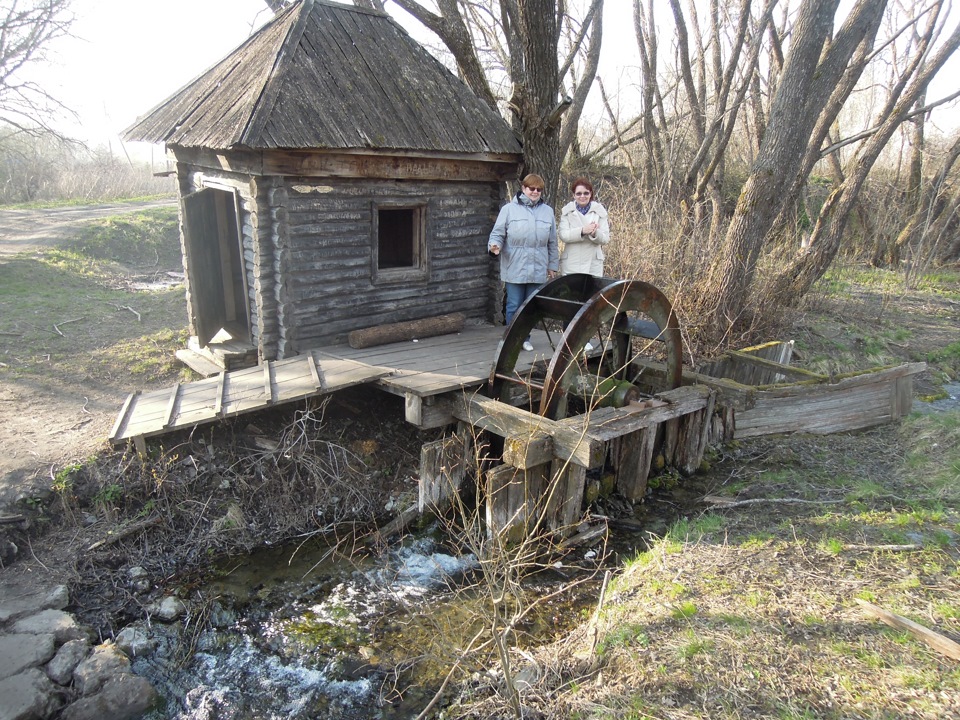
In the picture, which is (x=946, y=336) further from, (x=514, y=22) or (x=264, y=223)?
(x=264, y=223)

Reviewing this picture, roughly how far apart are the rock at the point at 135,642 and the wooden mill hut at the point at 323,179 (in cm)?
321

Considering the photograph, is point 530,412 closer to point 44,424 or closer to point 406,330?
point 406,330

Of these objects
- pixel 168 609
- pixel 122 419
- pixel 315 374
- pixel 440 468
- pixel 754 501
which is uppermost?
pixel 315 374

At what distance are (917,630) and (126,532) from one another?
5699 mm

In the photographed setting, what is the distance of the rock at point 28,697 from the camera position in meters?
4.08

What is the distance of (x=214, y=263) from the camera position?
8.20 meters

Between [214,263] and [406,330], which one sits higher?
[214,263]

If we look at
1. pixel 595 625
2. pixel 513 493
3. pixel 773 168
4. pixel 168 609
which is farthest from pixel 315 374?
pixel 773 168

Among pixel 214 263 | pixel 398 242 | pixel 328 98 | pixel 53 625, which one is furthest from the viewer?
pixel 398 242

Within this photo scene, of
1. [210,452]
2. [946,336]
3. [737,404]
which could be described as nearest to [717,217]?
[946,336]

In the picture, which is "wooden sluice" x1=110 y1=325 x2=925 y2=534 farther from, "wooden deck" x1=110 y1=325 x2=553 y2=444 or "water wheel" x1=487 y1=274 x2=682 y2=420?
"water wheel" x1=487 y1=274 x2=682 y2=420

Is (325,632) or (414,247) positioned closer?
(325,632)

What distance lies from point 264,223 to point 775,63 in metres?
12.7

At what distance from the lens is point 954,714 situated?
141 inches
